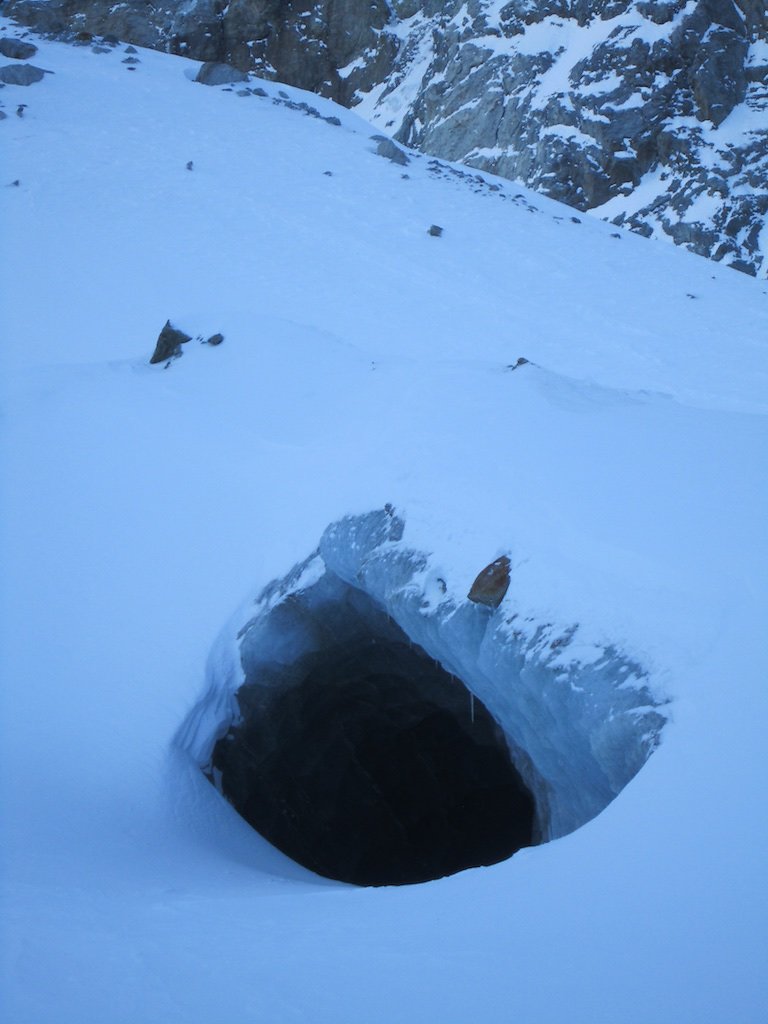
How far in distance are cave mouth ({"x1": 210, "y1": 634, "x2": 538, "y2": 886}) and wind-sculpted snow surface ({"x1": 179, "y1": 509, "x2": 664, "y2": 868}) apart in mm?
155

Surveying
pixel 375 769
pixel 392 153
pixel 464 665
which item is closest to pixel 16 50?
pixel 392 153

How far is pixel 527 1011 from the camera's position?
220 cm

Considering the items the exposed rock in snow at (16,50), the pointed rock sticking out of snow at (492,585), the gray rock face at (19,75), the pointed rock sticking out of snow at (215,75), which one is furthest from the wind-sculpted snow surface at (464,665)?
the exposed rock in snow at (16,50)

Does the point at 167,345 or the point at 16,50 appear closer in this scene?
the point at 167,345

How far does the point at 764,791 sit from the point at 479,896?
98 cm

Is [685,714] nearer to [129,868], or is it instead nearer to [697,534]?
[697,534]

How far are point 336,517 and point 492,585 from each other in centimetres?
150

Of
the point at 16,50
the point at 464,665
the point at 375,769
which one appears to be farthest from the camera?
the point at 16,50

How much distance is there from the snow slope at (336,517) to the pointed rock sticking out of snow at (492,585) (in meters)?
0.07

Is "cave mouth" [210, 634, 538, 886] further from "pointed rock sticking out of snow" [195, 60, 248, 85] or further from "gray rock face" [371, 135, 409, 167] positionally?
"pointed rock sticking out of snow" [195, 60, 248, 85]

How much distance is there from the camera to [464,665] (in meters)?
4.63

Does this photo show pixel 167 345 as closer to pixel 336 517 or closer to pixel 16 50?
pixel 336 517

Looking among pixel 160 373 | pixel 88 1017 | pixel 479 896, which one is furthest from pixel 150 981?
pixel 160 373

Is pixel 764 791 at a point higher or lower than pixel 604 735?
higher
